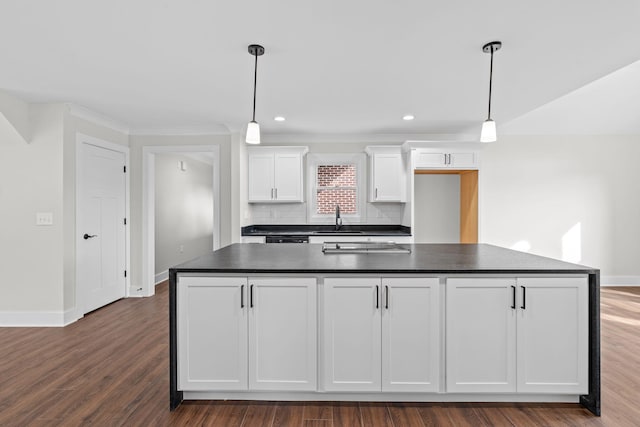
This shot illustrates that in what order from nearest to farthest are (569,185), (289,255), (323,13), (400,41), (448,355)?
(323,13) < (448,355) < (400,41) < (289,255) < (569,185)

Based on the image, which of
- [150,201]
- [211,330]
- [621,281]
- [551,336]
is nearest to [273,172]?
[150,201]

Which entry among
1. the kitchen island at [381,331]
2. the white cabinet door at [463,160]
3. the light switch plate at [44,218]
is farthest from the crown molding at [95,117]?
the white cabinet door at [463,160]

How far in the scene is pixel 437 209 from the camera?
5.68 meters

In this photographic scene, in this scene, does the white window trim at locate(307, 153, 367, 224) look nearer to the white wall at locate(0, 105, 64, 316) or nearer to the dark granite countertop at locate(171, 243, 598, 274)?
the dark granite countertop at locate(171, 243, 598, 274)

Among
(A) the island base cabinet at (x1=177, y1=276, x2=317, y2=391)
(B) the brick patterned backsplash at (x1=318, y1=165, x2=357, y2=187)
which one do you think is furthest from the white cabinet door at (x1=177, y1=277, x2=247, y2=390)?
(B) the brick patterned backsplash at (x1=318, y1=165, x2=357, y2=187)

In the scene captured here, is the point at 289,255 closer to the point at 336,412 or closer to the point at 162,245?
the point at 336,412

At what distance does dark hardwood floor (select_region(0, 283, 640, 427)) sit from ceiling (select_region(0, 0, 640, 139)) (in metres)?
2.33

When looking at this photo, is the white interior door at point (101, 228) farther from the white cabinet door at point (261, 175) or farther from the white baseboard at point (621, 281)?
the white baseboard at point (621, 281)

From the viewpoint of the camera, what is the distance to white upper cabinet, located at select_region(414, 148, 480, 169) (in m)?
4.96

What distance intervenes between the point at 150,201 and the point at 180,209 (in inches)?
52.7

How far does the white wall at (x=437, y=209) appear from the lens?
18.6 ft

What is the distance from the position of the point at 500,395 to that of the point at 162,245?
5.11 m

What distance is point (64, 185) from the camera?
3848mm

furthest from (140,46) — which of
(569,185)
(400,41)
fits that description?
(569,185)
